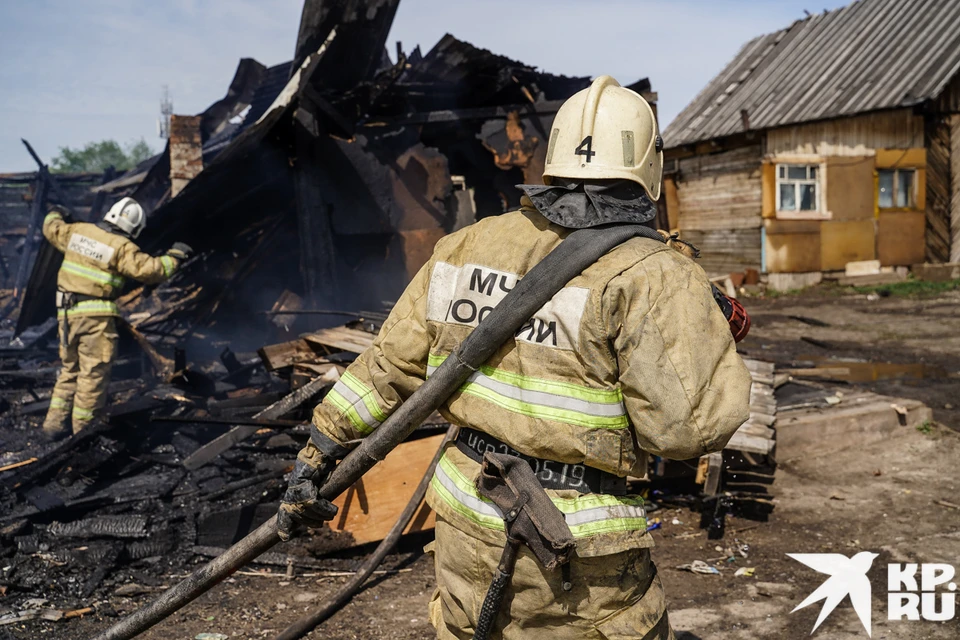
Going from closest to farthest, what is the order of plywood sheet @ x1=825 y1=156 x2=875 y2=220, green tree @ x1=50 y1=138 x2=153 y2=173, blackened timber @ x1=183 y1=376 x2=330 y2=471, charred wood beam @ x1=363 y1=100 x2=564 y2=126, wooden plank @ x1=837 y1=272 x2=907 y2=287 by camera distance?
blackened timber @ x1=183 y1=376 x2=330 y2=471
charred wood beam @ x1=363 y1=100 x2=564 y2=126
plywood sheet @ x1=825 y1=156 x2=875 y2=220
wooden plank @ x1=837 y1=272 x2=907 y2=287
green tree @ x1=50 y1=138 x2=153 y2=173

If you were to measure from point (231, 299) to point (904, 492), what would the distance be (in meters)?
8.20

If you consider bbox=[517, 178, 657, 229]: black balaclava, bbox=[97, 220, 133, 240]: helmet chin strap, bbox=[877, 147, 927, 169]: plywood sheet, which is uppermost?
bbox=[877, 147, 927, 169]: plywood sheet

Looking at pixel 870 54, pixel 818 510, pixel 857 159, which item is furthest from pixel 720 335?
pixel 870 54

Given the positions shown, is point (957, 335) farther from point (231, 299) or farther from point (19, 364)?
point (19, 364)

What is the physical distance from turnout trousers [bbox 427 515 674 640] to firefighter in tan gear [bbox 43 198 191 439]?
611 centimetres

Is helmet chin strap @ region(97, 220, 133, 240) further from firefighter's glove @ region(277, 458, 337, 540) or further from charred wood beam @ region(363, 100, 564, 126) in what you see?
firefighter's glove @ region(277, 458, 337, 540)

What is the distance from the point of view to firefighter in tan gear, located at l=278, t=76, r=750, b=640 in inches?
70.4

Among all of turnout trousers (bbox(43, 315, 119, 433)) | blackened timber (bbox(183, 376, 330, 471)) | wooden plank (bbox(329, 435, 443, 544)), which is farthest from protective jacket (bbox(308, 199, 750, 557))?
turnout trousers (bbox(43, 315, 119, 433))

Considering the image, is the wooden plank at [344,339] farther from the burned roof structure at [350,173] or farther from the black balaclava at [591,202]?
the black balaclava at [591,202]

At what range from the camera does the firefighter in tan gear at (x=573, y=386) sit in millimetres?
1788

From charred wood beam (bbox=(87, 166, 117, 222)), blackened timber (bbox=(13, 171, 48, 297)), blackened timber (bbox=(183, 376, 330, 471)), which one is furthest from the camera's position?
charred wood beam (bbox=(87, 166, 117, 222))

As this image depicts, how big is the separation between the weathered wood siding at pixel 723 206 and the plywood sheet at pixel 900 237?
9.01 feet

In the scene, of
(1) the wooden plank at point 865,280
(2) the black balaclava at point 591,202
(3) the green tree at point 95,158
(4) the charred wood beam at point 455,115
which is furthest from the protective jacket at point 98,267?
(3) the green tree at point 95,158

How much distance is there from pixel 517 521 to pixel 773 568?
2887 mm
